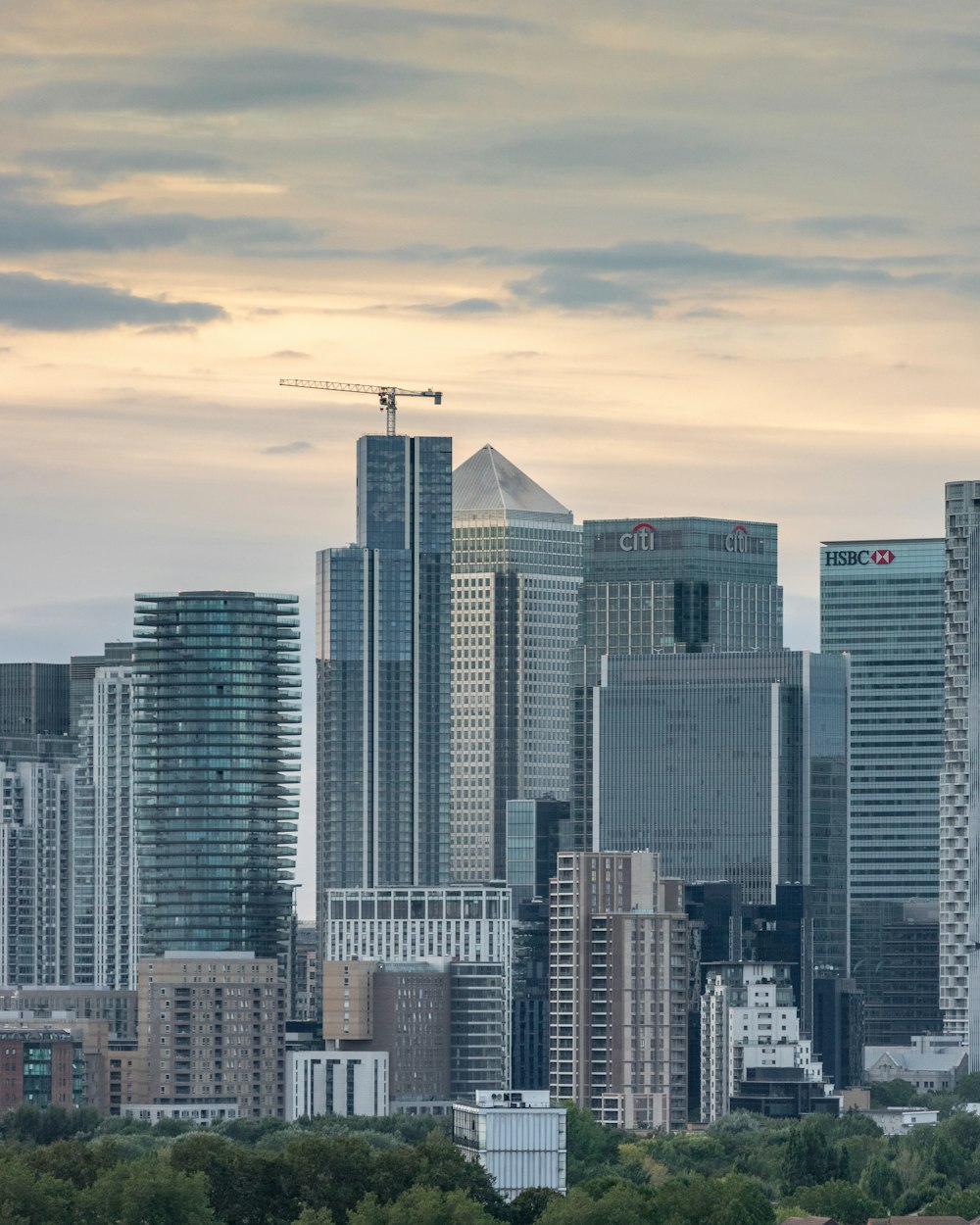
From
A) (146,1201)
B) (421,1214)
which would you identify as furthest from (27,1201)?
(421,1214)

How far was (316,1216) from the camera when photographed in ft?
645

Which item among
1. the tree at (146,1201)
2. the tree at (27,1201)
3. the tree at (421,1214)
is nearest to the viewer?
the tree at (27,1201)

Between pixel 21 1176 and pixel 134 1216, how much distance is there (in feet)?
22.1

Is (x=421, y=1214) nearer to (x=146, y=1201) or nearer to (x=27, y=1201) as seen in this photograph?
(x=146, y=1201)

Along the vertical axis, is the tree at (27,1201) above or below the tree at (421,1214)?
above

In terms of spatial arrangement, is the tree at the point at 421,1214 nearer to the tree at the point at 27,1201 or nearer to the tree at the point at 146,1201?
the tree at the point at 146,1201

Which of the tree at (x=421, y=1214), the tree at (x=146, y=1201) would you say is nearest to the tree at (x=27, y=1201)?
the tree at (x=146, y=1201)

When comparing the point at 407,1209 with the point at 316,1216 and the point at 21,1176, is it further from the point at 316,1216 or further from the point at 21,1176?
the point at 21,1176

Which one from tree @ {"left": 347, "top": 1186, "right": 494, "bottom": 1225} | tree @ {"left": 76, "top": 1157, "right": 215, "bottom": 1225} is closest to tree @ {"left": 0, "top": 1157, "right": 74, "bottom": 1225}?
tree @ {"left": 76, "top": 1157, "right": 215, "bottom": 1225}

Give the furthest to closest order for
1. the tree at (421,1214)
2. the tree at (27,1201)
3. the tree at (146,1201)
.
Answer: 1. the tree at (421,1214)
2. the tree at (146,1201)
3. the tree at (27,1201)

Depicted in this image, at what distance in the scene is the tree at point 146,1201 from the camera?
19250cm

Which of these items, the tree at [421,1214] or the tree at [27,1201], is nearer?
the tree at [27,1201]

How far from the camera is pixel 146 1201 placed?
19288cm

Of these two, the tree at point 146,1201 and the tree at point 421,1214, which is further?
the tree at point 421,1214
